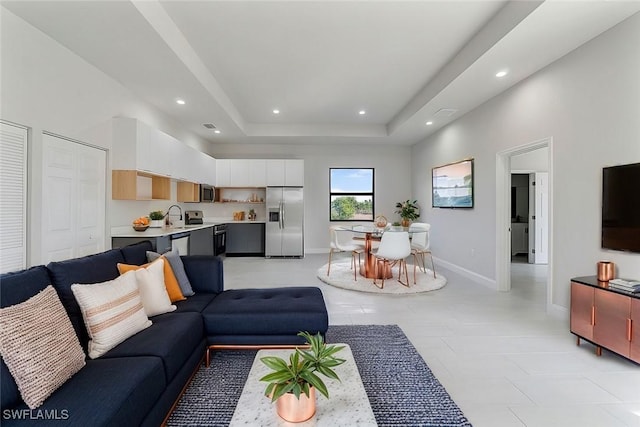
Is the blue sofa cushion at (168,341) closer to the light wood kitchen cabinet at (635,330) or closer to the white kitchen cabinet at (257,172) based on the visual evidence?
the light wood kitchen cabinet at (635,330)

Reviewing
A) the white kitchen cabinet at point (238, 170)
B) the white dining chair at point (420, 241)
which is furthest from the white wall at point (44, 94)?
the white dining chair at point (420, 241)

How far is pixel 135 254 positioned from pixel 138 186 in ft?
7.37

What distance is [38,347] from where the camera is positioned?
4.16ft

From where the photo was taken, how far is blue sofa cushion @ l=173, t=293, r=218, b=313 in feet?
7.58

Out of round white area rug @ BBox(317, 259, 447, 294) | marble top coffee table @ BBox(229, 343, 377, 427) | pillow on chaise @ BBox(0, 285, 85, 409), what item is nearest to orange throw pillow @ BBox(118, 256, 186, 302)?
pillow on chaise @ BBox(0, 285, 85, 409)

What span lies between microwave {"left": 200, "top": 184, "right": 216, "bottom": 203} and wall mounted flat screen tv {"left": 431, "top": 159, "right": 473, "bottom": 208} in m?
4.95

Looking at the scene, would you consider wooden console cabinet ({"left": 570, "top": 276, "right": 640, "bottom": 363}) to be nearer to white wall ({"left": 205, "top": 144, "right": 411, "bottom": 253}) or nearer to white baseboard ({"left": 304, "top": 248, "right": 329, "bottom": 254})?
white wall ({"left": 205, "top": 144, "right": 411, "bottom": 253})

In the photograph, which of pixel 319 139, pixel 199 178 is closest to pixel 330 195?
pixel 319 139

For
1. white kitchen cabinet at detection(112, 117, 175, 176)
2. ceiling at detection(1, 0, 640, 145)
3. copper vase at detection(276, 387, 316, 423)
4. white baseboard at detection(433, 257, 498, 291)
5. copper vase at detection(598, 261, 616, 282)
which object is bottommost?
white baseboard at detection(433, 257, 498, 291)

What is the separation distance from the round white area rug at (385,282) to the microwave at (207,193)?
2.99m

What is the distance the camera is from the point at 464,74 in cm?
358

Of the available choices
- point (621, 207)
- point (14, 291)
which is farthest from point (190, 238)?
point (621, 207)

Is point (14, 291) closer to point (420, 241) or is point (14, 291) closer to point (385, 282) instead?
point (385, 282)

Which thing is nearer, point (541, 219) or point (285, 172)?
point (541, 219)
